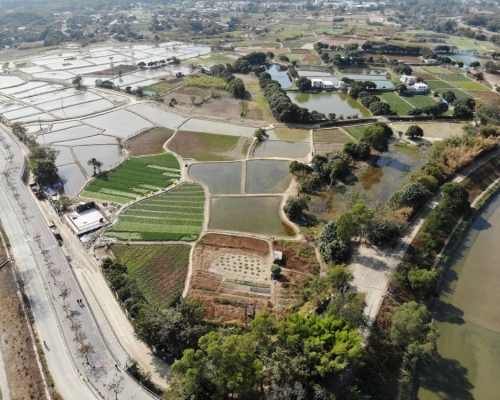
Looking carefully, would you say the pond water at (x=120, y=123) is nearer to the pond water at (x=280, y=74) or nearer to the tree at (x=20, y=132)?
the tree at (x=20, y=132)

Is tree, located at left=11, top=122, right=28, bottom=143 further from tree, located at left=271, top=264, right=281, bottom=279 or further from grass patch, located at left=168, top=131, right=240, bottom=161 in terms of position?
tree, located at left=271, top=264, right=281, bottom=279

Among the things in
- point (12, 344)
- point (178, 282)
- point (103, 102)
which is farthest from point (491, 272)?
point (103, 102)

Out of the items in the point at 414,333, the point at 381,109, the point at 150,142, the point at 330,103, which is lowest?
the point at 330,103

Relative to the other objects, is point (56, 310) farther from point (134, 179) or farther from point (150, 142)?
point (150, 142)

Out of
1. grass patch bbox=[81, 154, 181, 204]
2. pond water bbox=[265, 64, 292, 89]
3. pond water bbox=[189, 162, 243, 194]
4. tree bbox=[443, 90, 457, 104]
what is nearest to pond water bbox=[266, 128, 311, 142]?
pond water bbox=[189, 162, 243, 194]

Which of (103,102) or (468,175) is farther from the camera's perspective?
(103,102)

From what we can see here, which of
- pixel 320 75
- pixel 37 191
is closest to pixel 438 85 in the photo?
pixel 320 75

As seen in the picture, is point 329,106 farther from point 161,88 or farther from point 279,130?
point 161,88

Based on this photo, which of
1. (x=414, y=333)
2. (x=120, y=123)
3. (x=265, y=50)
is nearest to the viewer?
(x=414, y=333)
